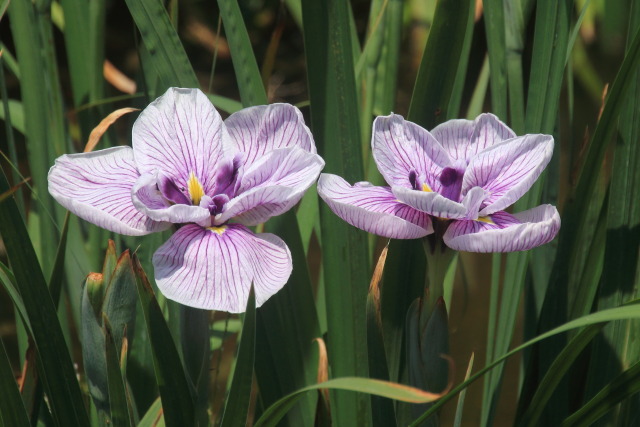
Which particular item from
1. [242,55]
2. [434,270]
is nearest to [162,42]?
[242,55]

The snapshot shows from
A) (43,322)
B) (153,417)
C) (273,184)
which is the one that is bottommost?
(153,417)

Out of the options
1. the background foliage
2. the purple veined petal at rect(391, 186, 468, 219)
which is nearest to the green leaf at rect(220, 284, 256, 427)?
the background foliage

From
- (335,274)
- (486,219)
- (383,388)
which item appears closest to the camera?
(383,388)

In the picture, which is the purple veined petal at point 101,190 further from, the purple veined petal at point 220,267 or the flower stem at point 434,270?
the flower stem at point 434,270

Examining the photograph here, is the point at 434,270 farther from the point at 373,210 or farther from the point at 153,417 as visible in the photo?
the point at 153,417

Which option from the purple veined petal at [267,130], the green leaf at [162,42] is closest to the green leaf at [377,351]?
the purple veined petal at [267,130]

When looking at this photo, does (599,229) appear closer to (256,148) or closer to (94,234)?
(256,148)

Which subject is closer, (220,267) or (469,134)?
(220,267)
